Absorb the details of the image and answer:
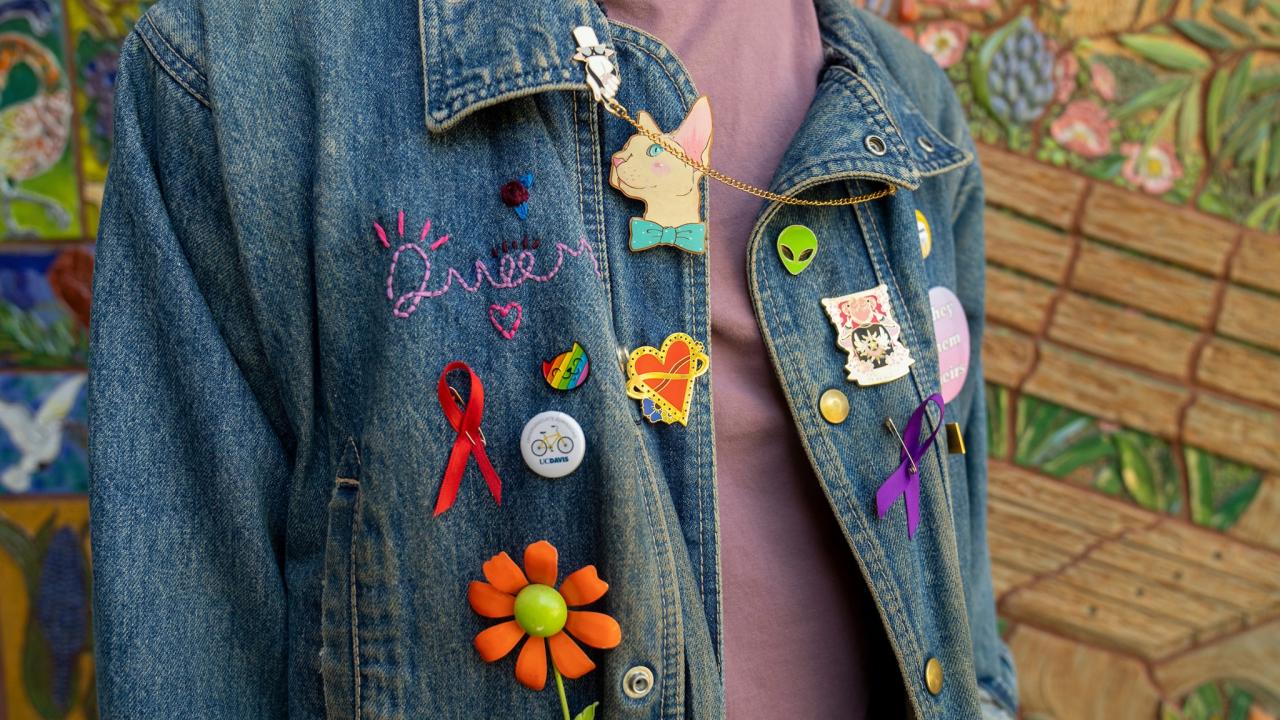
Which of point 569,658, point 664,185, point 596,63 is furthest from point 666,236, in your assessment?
point 569,658

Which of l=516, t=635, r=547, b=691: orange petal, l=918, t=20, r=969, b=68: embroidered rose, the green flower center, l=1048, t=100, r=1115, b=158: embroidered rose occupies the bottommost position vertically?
l=516, t=635, r=547, b=691: orange petal

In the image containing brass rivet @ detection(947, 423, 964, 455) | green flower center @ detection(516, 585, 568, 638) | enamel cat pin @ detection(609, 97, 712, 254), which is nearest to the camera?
green flower center @ detection(516, 585, 568, 638)

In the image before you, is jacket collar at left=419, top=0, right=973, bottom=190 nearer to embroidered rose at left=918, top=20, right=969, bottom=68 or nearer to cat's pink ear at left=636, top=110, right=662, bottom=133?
cat's pink ear at left=636, top=110, right=662, bottom=133

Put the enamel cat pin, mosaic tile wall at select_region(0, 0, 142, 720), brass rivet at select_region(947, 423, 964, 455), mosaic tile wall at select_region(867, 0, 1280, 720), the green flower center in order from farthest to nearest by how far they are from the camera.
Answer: mosaic tile wall at select_region(867, 0, 1280, 720) → mosaic tile wall at select_region(0, 0, 142, 720) → brass rivet at select_region(947, 423, 964, 455) → the enamel cat pin → the green flower center

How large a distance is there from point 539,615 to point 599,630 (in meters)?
0.05

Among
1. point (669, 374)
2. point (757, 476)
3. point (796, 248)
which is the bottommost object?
point (757, 476)

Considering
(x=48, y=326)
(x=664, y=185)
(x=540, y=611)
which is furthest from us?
(x=48, y=326)

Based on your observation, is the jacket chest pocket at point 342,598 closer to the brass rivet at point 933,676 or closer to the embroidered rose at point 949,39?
the brass rivet at point 933,676

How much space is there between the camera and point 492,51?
3.00 feet

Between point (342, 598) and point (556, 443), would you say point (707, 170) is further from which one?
point (342, 598)

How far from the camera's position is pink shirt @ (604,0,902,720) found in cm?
100

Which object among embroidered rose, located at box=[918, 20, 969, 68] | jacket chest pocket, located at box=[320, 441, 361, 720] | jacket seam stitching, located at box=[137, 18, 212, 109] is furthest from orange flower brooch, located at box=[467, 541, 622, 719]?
embroidered rose, located at box=[918, 20, 969, 68]

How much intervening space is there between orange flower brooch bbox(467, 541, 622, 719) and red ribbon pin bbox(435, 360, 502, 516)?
7cm

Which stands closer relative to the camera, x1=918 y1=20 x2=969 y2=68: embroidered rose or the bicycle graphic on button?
the bicycle graphic on button
